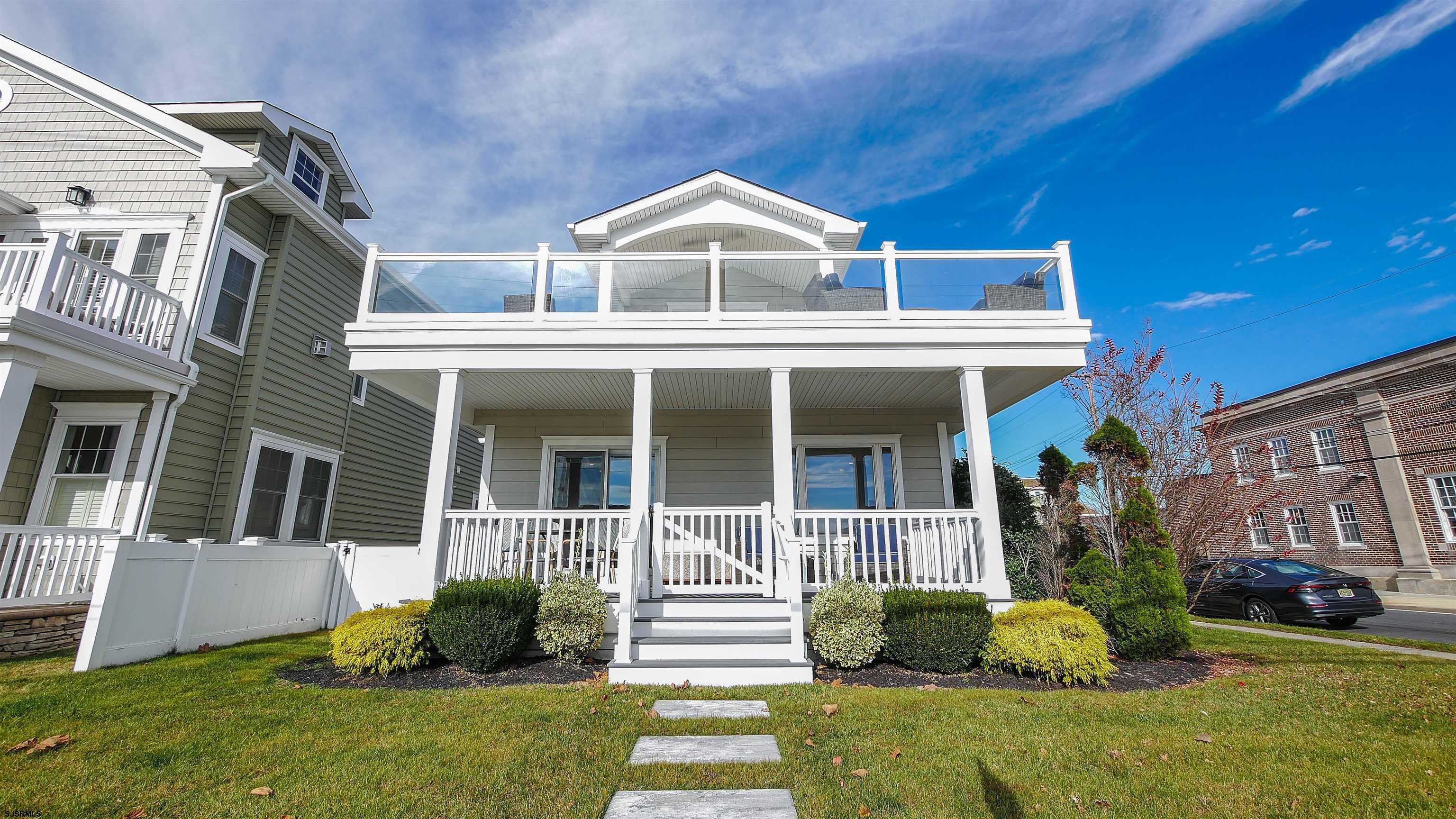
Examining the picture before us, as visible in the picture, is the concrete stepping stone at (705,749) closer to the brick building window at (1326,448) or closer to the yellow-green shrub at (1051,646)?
the yellow-green shrub at (1051,646)

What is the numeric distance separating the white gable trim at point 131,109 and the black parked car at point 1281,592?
16117mm

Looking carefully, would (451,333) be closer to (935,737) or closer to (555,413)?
(555,413)

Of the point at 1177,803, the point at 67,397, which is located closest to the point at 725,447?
the point at 1177,803

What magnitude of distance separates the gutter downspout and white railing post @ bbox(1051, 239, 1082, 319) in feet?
36.5

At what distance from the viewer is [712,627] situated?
6082mm

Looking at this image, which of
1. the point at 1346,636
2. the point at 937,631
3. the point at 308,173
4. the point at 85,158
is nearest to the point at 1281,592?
the point at 1346,636

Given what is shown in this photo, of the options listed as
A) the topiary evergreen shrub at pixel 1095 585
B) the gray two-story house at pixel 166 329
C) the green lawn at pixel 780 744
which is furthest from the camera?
the gray two-story house at pixel 166 329

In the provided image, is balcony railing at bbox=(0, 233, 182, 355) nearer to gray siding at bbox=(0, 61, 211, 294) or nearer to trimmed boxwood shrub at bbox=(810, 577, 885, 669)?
gray siding at bbox=(0, 61, 211, 294)

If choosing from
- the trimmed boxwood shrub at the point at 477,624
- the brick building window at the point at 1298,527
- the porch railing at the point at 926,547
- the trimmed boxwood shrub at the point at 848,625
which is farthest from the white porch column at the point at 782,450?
the brick building window at the point at 1298,527

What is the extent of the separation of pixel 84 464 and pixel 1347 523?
99.6ft

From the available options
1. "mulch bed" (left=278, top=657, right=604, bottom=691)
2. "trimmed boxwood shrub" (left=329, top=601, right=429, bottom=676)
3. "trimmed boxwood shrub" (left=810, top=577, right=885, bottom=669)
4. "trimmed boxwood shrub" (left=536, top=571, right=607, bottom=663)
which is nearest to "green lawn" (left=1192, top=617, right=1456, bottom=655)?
"trimmed boxwood shrub" (left=810, top=577, right=885, bottom=669)

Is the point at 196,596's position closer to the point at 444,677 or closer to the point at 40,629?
the point at 40,629

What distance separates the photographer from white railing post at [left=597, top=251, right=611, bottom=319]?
747cm

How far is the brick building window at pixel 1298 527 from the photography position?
2003cm
